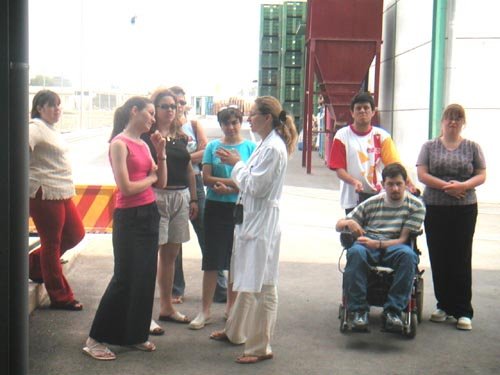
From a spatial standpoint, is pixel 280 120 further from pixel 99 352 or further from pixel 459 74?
pixel 459 74

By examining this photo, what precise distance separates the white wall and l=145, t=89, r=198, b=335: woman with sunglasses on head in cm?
898

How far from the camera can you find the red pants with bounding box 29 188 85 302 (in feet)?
21.4

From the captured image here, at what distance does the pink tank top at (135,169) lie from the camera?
5.49 m

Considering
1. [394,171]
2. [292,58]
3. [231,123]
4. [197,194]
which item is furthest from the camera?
[292,58]

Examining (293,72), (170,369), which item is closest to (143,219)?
(170,369)

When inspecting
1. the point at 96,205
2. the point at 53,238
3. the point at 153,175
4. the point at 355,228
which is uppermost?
the point at 153,175

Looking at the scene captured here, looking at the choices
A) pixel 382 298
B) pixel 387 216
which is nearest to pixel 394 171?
pixel 387 216

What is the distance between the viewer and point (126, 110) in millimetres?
5605

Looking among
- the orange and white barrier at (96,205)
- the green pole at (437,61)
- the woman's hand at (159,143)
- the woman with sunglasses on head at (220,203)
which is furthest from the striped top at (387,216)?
the green pole at (437,61)

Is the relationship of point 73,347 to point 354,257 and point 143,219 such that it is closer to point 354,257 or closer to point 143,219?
point 143,219

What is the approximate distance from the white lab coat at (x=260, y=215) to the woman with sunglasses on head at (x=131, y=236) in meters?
0.62

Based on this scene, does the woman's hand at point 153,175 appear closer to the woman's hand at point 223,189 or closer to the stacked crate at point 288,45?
the woman's hand at point 223,189

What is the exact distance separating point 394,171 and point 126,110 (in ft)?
7.06

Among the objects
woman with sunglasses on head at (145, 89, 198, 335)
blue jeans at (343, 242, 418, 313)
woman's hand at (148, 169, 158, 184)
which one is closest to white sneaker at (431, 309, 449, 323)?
blue jeans at (343, 242, 418, 313)
